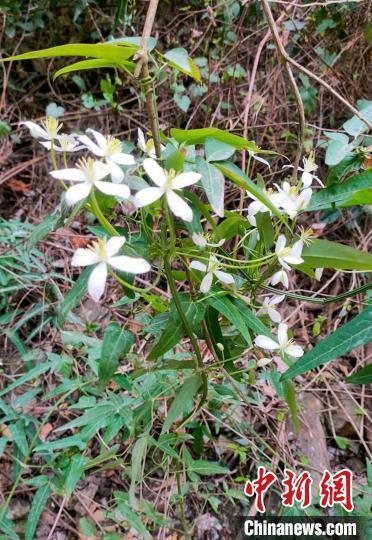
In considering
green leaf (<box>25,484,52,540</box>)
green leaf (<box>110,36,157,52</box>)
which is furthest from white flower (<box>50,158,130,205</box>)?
green leaf (<box>25,484,52,540</box>)

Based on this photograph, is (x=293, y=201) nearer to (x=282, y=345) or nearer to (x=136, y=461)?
(x=282, y=345)

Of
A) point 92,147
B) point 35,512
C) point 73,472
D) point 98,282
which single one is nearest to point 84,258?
point 98,282

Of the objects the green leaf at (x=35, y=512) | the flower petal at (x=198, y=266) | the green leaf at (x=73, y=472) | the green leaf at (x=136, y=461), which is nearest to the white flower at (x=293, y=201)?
the flower petal at (x=198, y=266)

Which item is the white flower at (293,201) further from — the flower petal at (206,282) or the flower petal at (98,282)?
the flower petal at (98,282)

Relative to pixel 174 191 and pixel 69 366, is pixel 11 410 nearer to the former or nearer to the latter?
pixel 69 366

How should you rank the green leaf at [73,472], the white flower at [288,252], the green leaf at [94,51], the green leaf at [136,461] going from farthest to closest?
the green leaf at [73,472]
the green leaf at [136,461]
the white flower at [288,252]
the green leaf at [94,51]

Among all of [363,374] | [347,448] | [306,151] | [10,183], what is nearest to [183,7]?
[306,151]
